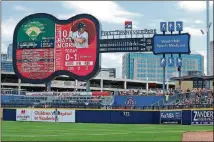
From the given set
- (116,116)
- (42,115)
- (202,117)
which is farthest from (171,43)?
(42,115)

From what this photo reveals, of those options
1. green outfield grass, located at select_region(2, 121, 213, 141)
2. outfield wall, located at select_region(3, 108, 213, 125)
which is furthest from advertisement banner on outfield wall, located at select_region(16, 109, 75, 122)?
green outfield grass, located at select_region(2, 121, 213, 141)

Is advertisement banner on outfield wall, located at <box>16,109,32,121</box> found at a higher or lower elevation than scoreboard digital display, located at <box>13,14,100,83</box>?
lower

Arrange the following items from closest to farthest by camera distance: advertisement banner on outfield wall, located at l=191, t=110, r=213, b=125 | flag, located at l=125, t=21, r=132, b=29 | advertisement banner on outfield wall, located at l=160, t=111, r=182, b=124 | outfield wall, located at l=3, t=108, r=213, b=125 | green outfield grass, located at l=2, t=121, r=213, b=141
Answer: green outfield grass, located at l=2, t=121, r=213, b=141
advertisement banner on outfield wall, located at l=191, t=110, r=213, b=125
outfield wall, located at l=3, t=108, r=213, b=125
advertisement banner on outfield wall, located at l=160, t=111, r=182, b=124
flag, located at l=125, t=21, r=132, b=29

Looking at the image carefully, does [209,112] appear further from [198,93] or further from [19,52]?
[19,52]

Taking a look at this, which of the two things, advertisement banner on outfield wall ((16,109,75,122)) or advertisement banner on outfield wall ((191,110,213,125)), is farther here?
advertisement banner on outfield wall ((16,109,75,122))

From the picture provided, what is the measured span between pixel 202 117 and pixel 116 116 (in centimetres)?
880

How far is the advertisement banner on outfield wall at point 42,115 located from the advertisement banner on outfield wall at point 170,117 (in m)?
9.02

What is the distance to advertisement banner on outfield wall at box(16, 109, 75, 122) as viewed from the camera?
39.8m

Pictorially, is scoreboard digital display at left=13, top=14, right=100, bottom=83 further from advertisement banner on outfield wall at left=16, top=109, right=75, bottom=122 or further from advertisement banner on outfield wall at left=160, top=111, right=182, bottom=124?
advertisement banner on outfield wall at left=160, top=111, right=182, bottom=124

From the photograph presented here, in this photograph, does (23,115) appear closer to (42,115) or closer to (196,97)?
(42,115)

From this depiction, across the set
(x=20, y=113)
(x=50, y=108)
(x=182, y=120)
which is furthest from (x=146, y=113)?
(x=20, y=113)

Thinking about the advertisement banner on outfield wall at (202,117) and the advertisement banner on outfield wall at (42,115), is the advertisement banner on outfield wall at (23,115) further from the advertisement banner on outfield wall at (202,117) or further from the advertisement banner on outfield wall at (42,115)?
the advertisement banner on outfield wall at (202,117)

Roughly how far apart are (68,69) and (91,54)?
10.3 ft

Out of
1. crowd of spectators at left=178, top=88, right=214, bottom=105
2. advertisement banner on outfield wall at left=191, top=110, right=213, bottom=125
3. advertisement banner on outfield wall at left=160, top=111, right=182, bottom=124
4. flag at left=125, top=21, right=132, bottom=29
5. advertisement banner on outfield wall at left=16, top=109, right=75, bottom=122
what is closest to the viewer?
advertisement banner on outfield wall at left=191, top=110, right=213, bottom=125
